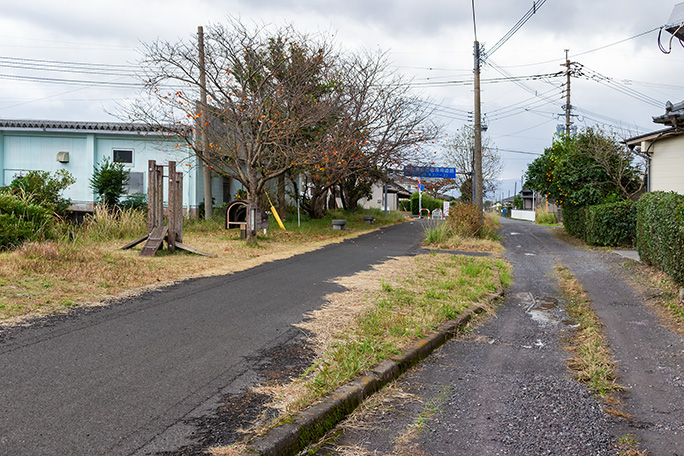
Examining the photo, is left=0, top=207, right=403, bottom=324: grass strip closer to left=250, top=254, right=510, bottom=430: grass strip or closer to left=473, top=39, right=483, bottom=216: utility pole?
left=250, top=254, right=510, bottom=430: grass strip

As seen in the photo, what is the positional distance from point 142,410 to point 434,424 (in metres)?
2.00

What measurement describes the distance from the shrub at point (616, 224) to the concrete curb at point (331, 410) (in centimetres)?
1336

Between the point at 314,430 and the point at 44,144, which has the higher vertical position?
the point at 44,144

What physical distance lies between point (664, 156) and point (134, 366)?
53.6 feet

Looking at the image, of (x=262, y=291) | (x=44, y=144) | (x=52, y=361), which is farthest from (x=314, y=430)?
(x=44, y=144)

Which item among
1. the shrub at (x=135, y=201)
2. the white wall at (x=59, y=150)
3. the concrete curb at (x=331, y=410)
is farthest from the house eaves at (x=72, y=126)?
the concrete curb at (x=331, y=410)

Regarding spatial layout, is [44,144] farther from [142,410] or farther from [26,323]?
[142,410]

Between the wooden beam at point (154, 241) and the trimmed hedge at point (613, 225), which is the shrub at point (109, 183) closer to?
the wooden beam at point (154, 241)

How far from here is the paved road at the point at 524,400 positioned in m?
3.40

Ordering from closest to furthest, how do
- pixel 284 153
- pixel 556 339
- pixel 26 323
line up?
pixel 26 323 < pixel 556 339 < pixel 284 153

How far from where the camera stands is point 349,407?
12.6 ft

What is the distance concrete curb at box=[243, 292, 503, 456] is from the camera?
121 inches

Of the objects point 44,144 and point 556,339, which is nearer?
point 556,339

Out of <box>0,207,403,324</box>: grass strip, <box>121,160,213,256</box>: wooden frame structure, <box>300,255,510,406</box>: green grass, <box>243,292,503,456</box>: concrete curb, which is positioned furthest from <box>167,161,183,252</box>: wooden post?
<box>243,292,503,456</box>: concrete curb
